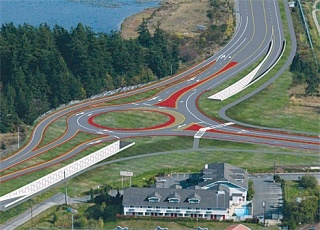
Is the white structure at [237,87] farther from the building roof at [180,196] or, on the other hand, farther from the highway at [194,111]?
the building roof at [180,196]

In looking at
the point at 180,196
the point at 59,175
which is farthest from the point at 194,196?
the point at 59,175

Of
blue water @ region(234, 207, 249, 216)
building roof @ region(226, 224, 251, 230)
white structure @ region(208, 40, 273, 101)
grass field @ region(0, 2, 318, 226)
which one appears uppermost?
white structure @ region(208, 40, 273, 101)

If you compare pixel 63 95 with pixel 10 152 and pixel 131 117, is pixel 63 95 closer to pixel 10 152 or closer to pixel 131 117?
pixel 131 117

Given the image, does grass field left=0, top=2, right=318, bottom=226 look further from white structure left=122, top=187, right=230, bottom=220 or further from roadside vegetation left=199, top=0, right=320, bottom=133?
white structure left=122, top=187, right=230, bottom=220

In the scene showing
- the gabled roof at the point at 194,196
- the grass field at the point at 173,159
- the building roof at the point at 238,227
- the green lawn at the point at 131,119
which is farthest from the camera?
the green lawn at the point at 131,119

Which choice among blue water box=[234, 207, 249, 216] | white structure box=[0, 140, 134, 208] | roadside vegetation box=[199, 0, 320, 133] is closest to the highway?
roadside vegetation box=[199, 0, 320, 133]

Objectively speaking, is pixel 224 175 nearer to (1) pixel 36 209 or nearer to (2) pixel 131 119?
(1) pixel 36 209

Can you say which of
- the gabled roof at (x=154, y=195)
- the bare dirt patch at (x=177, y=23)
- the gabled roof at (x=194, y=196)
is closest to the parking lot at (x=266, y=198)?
the gabled roof at (x=194, y=196)
